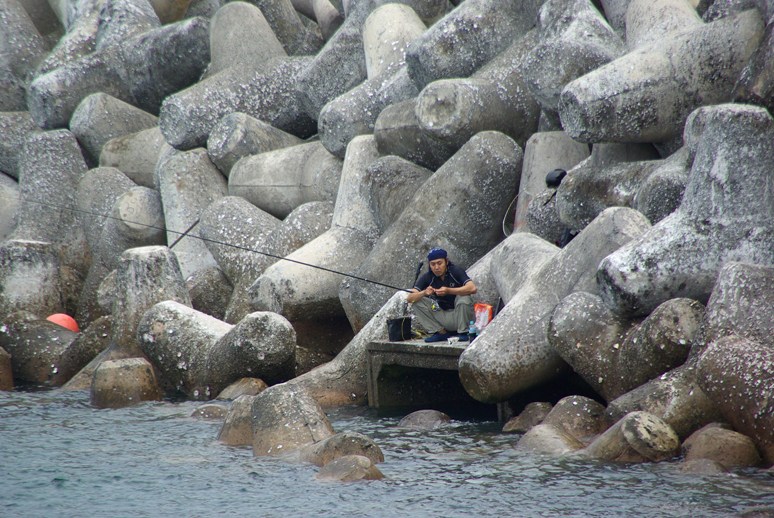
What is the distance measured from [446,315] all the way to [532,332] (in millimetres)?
1207

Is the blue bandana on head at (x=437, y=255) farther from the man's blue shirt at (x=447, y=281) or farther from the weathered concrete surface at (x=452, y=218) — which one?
the weathered concrete surface at (x=452, y=218)

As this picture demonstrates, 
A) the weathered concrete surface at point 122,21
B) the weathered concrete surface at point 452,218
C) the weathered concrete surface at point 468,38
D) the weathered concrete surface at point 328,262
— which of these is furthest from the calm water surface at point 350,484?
the weathered concrete surface at point 122,21

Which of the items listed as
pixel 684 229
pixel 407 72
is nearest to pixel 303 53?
pixel 407 72

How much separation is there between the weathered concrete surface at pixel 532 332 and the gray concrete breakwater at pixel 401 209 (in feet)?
0.06

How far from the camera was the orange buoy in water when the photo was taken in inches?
464

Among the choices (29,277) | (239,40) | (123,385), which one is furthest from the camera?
(239,40)

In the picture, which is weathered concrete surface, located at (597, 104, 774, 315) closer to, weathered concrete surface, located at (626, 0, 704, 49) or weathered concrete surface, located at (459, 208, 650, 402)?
weathered concrete surface, located at (459, 208, 650, 402)

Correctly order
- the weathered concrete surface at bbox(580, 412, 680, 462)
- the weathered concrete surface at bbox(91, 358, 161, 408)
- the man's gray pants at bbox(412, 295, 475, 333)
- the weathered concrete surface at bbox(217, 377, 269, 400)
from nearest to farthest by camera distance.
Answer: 1. the weathered concrete surface at bbox(580, 412, 680, 462)
2. the man's gray pants at bbox(412, 295, 475, 333)
3. the weathered concrete surface at bbox(217, 377, 269, 400)
4. the weathered concrete surface at bbox(91, 358, 161, 408)

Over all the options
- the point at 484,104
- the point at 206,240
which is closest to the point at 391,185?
the point at 484,104

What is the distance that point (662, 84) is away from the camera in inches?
319

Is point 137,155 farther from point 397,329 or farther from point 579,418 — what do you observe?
point 579,418

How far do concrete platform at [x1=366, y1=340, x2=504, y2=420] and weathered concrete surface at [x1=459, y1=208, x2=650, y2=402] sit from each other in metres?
0.56

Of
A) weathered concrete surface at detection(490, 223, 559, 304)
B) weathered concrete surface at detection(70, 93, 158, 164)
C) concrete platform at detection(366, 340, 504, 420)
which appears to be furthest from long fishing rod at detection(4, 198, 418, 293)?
weathered concrete surface at detection(70, 93, 158, 164)

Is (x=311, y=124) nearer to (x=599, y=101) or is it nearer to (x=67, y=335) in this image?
(x=67, y=335)
